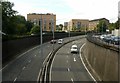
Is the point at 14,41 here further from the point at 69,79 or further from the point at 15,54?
the point at 69,79

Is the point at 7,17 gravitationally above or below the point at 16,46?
above

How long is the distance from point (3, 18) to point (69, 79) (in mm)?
37756

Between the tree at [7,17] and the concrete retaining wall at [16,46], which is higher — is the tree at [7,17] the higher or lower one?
the higher one

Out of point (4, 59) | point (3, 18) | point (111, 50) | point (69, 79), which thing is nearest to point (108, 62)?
point (111, 50)

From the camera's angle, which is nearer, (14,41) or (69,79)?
(69,79)

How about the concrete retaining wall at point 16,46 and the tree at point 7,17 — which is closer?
the concrete retaining wall at point 16,46

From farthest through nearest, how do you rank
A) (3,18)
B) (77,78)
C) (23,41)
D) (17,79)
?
(23,41) → (3,18) → (77,78) → (17,79)

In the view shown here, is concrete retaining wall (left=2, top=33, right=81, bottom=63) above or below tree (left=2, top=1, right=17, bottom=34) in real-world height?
below

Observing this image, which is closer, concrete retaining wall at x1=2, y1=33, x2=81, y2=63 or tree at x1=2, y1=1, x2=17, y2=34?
concrete retaining wall at x1=2, y1=33, x2=81, y2=63

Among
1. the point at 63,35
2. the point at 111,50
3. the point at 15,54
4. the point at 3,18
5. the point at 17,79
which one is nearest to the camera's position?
the point at 111,50

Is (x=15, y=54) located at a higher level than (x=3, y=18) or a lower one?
lower

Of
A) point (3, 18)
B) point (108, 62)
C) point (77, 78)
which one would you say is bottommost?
point (77, 78)

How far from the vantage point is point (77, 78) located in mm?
42594

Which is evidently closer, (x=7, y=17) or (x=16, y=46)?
(x=16, y=46)
